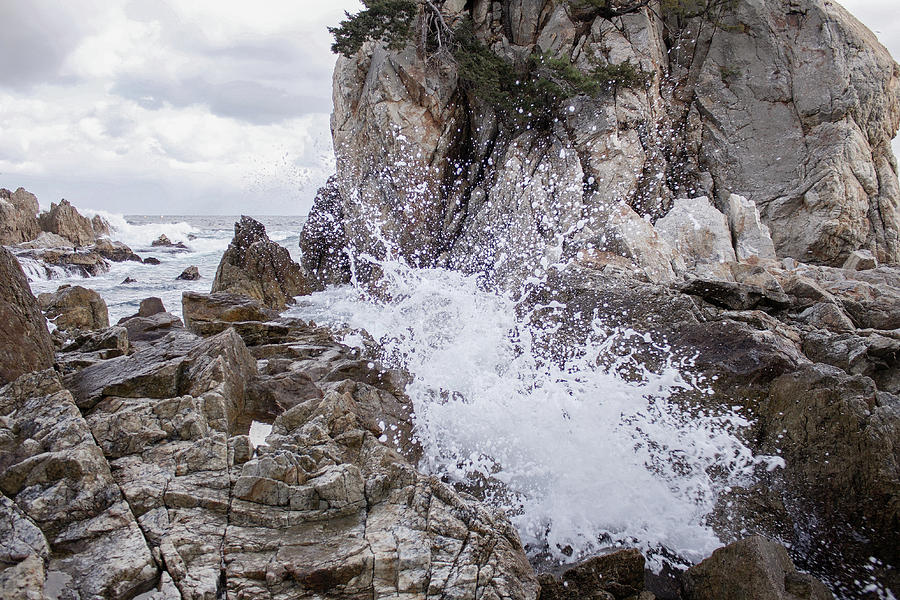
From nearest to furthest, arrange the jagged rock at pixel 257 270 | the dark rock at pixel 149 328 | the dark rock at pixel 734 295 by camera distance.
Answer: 1. the dark rock at pixel 734 295
2. the dark rock at pixel 149 328
3. the jagged rock at pixel 257 270

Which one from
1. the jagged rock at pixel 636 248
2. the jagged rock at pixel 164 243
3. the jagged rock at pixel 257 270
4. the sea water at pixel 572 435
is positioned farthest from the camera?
the jagged rock at pixel 164 243

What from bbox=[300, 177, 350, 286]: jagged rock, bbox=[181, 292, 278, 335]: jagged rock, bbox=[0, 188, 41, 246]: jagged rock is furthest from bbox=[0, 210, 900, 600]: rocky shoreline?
bbox=[0, 188, 41, 246]: jagged rock

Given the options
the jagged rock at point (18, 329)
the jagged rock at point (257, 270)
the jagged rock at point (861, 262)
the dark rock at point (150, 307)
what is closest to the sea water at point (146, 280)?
the jagged rock at point (257, 270)

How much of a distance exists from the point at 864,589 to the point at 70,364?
7.30 metres

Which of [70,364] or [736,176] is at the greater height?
[736,176]

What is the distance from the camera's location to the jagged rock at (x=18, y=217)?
1259 inches

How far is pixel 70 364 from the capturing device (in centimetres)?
503

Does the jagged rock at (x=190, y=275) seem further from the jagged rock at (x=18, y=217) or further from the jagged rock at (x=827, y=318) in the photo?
the jagged rock at (x=827, y=318)

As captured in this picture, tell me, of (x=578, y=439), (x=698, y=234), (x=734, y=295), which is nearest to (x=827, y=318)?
(x=734, y=295)

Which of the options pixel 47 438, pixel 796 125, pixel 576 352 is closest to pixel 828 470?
pixel 576 352

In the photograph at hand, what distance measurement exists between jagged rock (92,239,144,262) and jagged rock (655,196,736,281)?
3400cm

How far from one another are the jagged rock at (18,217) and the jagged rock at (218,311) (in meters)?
31.1

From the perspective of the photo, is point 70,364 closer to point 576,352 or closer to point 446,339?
point 446,339

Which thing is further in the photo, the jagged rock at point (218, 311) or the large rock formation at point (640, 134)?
the large rock formation at point (640, 134)
